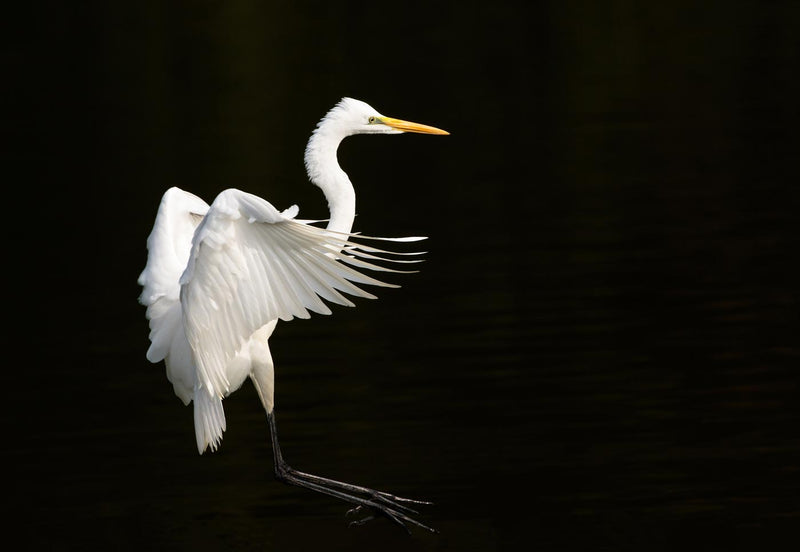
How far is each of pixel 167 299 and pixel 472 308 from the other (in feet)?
10.9

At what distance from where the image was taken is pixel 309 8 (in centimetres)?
2302

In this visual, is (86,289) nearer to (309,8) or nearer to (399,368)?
(399,368)

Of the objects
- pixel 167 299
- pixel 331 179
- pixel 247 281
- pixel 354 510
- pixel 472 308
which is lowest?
pixel 354 510

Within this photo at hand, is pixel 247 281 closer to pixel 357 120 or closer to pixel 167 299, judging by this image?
pixel 167 299

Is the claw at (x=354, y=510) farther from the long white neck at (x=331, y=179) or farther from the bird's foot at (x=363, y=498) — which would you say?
the long white neck at (x=331, y=179)

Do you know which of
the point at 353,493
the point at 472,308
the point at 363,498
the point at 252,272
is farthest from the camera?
the point at 472,308

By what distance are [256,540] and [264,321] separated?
1.03m

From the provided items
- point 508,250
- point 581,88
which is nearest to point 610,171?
point 508,250

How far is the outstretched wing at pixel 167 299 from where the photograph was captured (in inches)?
250

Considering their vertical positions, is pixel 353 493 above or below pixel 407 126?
below

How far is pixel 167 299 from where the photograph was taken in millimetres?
6363

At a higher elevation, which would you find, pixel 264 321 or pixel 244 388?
pixel 264 321

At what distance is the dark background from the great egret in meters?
0.55

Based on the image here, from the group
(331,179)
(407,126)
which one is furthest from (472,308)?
(331,179)
